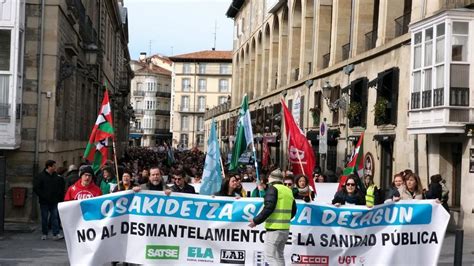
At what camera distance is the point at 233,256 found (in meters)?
10.1

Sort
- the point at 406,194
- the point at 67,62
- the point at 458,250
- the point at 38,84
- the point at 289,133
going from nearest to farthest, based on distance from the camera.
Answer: the point at 458,250 → the point at 406,194 → the point at 289,133 → the point at 38,84 → the point at 67,62

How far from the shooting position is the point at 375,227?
10.3 m

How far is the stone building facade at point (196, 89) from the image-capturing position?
351 feet

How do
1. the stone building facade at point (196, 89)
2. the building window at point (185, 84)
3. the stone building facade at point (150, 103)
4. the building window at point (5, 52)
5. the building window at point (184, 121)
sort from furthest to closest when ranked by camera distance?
1. the stone building facade at point (150, 103)
2. the building window at point (184, 121)
3. the building window at point (185, 84)
4. the stone building facade at point (196, 89)
5. the building window at point (5, 52)

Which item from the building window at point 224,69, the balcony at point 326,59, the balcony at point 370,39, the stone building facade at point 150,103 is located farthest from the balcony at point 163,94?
the balcony at point 370,39

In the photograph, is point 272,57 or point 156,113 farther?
point 156,113

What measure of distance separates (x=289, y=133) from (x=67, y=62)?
8.57 metres

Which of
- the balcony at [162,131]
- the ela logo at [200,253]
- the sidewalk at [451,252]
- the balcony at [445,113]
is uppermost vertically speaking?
the balcony at [162,131]

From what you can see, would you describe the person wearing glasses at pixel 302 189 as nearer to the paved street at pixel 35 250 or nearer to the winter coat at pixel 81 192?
the paved street at pixel 35 250

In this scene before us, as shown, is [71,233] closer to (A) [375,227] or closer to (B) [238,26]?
(A) [375,227]

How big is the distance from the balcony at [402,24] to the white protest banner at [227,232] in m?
13.6

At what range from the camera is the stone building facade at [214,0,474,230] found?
17875 millimetres

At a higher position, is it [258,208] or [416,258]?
[258,208]

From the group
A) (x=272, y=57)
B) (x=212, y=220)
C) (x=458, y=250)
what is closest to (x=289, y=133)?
(x=212, y=220)
